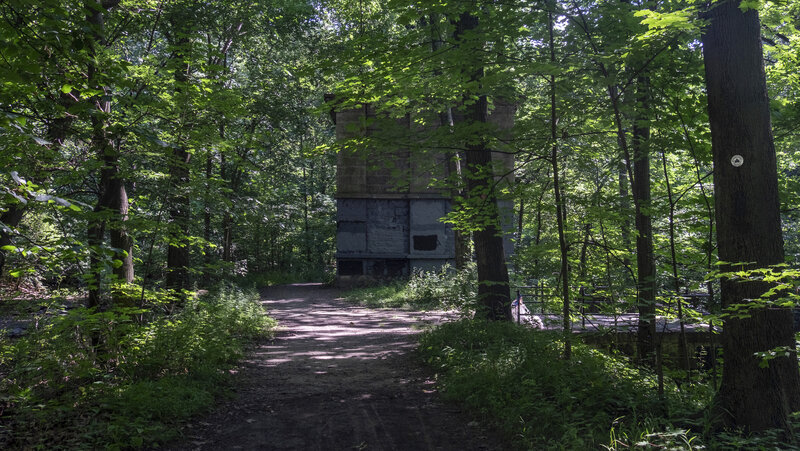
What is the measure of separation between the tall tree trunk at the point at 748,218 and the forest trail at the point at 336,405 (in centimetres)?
236

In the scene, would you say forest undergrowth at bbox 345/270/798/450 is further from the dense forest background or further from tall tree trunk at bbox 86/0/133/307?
tall tree trunk at bbox 86/0/133/307

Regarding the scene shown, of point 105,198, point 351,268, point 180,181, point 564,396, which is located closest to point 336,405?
point 564,396

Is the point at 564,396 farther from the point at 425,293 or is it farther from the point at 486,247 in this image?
the point at 425,293

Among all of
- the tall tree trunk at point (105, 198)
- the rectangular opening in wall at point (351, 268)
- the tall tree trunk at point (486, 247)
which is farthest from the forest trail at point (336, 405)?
the rectangular opening in wall at point (351, 268)

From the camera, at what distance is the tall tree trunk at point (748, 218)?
4512 mm

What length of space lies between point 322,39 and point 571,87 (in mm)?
15924

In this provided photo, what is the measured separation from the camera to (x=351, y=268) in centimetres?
2536

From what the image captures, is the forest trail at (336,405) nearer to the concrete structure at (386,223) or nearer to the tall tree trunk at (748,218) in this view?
the tall tree trunk at (748,218)

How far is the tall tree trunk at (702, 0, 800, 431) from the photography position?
14.8 feet

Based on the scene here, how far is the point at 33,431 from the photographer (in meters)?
4.88

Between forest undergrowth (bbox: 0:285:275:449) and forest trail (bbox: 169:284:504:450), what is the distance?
1.24 feet

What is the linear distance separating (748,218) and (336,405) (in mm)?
5138

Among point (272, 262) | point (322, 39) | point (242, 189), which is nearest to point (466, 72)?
point (322, 39)

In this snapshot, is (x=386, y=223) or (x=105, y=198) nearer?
(x=105, y=198)
